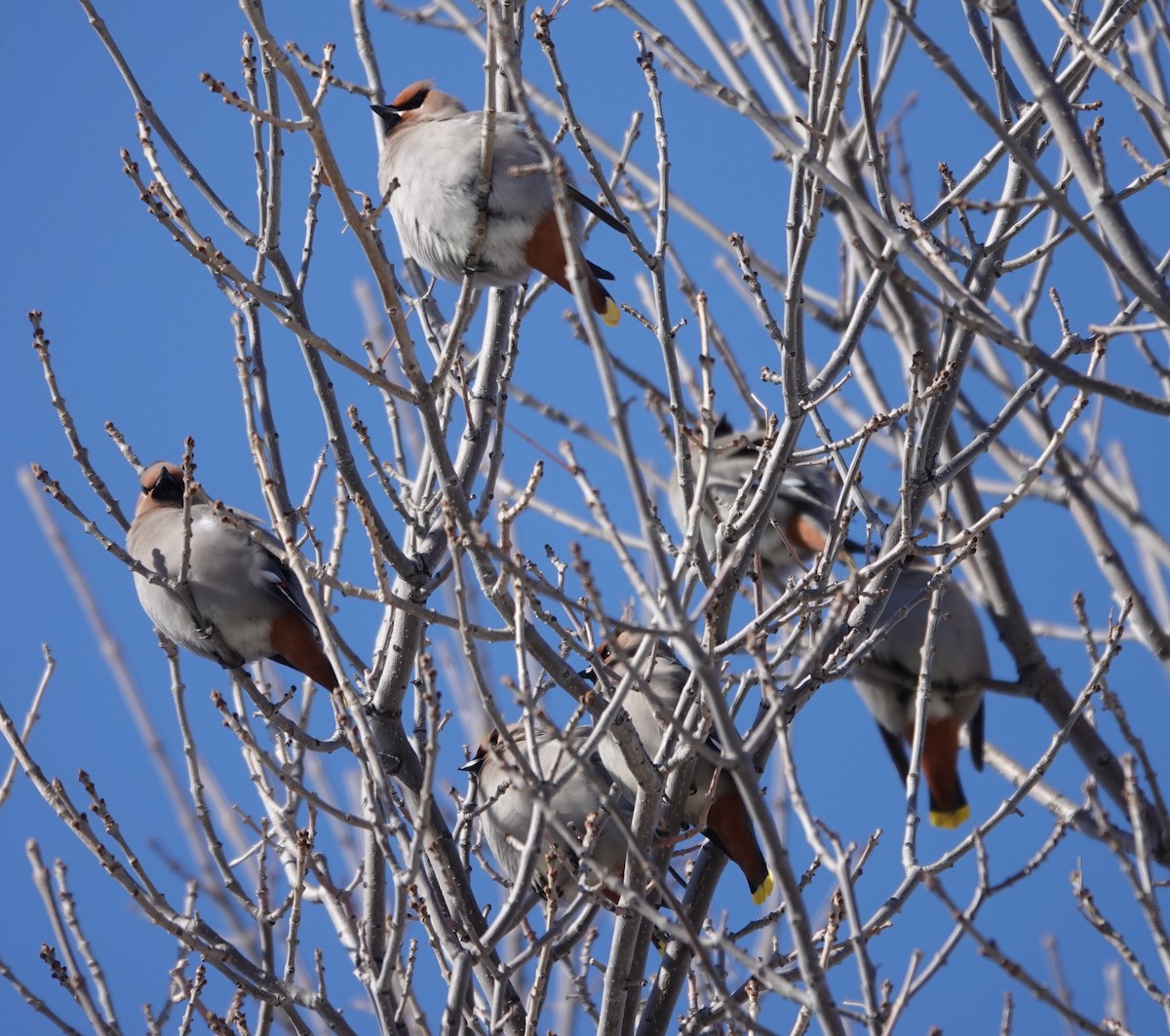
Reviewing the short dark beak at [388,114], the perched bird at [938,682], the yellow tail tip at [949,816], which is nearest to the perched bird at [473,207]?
the short dark beak at [388,114]

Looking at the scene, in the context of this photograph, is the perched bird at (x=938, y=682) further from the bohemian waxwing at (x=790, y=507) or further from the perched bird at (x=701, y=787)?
the perched bird at (x=701, y=787)

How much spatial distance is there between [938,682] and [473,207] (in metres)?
2.63

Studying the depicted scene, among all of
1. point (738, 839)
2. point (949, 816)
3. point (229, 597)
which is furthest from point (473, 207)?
point (949, 816)

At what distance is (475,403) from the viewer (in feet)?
11.5

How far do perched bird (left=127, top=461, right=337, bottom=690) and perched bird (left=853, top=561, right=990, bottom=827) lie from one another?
6.80ft

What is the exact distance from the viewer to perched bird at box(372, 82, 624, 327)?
381cm

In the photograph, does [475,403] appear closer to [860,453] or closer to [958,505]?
[860,453]

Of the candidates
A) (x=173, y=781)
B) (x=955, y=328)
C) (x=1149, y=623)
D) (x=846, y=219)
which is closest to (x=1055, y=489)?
(x=1149, y=623)

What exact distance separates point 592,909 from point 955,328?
4.61 ft

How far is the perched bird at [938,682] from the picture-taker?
17.5 ft

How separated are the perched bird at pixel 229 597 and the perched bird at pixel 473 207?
913mm

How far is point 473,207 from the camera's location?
3801 mm

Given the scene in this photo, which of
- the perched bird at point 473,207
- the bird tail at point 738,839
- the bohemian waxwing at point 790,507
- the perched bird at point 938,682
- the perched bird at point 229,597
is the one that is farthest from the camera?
the bohemian waxwing at point 790,507

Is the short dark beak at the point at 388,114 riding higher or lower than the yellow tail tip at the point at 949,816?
higher
